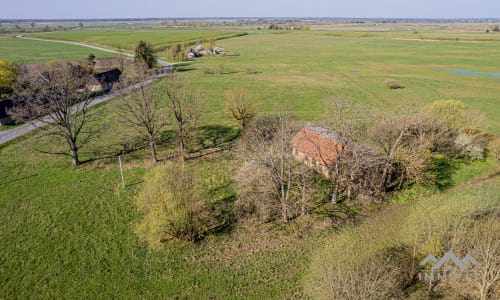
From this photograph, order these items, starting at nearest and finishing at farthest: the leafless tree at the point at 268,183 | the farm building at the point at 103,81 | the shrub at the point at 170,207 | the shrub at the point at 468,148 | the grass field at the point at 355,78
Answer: the shrub at the point at 170,207, the leafless tree at the point at 268,183, the shrub at the point at 468,148, the grass field at the point at 355,78, the farm building at the point at 103,81

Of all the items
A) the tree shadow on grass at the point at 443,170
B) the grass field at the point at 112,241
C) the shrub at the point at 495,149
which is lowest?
the grass field at the point at 112,241

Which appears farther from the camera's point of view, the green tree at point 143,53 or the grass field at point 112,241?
the green tree at point 143,53

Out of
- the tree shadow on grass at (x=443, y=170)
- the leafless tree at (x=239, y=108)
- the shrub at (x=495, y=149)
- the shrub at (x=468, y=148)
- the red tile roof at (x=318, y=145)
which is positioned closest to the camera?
the red tile roof at (x=318, y=145)

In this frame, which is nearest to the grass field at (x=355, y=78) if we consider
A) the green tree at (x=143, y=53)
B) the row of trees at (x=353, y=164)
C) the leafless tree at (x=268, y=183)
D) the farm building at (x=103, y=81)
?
the green tree at (x=143, y=53)

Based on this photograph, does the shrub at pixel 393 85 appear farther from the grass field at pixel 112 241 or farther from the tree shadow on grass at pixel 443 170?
the tree shadow on grass at pixel 443 170

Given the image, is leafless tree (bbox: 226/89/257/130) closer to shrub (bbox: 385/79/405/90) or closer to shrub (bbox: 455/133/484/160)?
shrub (bbox: 455/133/484/160)

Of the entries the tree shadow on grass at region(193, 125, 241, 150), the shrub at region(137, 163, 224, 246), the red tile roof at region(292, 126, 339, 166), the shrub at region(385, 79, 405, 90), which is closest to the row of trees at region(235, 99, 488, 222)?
the red tile roof at region(292, 126, 339, 166)

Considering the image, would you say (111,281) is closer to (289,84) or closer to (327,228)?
(327,228)

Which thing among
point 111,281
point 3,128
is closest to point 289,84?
point 3,128
